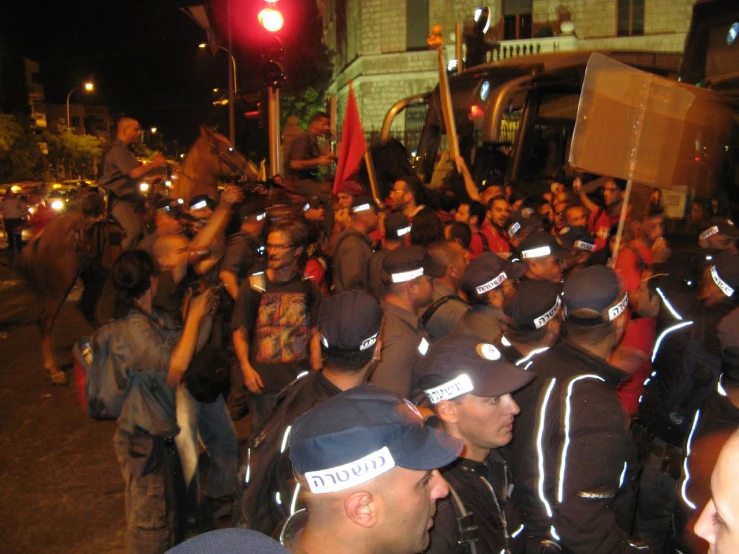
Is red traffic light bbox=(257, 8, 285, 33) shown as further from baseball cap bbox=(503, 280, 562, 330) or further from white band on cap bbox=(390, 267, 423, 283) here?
baseball cap bbox=(503, 280, 562, 330)

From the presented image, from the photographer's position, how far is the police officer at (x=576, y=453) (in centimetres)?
281

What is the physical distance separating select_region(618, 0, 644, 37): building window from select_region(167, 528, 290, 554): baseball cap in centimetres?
3547

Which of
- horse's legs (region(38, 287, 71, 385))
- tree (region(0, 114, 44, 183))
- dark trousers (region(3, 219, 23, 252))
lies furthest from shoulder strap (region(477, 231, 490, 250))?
tree (region(0, 114, 44, 183))

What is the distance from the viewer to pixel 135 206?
897cm

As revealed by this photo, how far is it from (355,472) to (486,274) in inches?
113

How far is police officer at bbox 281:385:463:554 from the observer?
1.91 meters

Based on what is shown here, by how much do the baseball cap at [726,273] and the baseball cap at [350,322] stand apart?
2.07m

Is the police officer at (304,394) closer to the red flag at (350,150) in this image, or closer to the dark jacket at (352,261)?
the dark jacket at (352,261)

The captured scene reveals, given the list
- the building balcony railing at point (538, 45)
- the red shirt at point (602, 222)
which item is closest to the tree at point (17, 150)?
the building balcony railing at point (538, 45)

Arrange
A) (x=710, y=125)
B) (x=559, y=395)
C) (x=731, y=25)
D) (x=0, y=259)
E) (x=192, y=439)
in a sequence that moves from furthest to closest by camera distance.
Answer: (x=0, y=259), (x=731, y=25), (x=710, y=125), (x=192, y=439), (x=559, y=395)

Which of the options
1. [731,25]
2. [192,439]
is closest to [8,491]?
[192,439]

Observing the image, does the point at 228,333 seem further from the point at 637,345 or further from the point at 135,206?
the point at 135,206

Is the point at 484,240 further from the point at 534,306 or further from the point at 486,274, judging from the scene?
the point at 534,306

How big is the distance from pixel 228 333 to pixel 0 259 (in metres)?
18.8
